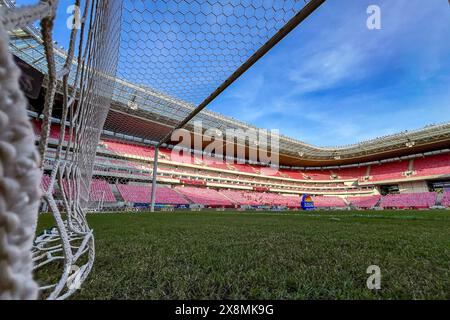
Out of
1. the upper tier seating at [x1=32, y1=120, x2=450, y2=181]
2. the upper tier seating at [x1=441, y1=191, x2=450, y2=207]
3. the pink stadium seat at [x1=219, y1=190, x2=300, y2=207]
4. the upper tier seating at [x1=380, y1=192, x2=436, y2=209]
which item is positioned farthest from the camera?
the pink stadium seat at [x1=219, y1=190, x2=300, y2=207]

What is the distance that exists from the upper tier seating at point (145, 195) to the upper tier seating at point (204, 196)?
1.30 metres

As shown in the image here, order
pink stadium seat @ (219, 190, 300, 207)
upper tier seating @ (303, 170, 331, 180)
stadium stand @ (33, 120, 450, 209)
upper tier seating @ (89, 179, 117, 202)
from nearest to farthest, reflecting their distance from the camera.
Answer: upper tier seating @ (89, 179, 117, 202) → stadium stand @ (33, 120, 450, 209) → pink stadium seat @ (219, 190, 300, 207) → upper tier seating @ (303, 170, 331, 180)

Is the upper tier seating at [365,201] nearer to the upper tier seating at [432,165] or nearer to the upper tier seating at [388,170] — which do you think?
the upper tier seating at [388,170]

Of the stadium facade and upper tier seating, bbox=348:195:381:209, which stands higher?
the stadium facade

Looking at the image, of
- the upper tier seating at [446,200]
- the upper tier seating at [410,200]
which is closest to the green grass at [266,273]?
the upper tier seating at [446,200]

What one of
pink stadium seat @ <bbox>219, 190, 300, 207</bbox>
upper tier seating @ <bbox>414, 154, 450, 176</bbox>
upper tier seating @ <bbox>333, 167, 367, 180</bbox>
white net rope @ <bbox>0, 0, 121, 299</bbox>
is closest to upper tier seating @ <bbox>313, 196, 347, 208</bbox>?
pink stadium seat @ <bbox>219, 190, 300, 207</bbox>

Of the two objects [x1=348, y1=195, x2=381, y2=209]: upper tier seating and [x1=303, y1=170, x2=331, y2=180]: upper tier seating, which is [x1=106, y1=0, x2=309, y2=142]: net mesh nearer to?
[x1=348, y1=195, x2=381, y2=209]: upper tier seating

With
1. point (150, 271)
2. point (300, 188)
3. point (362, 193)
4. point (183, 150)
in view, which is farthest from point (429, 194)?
point (150, 271)

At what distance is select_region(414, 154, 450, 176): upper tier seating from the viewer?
74.4ft

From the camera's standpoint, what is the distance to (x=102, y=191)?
16062mm

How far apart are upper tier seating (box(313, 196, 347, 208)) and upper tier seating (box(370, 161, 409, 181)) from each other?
4783 millimetres

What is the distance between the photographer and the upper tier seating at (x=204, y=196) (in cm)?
2100

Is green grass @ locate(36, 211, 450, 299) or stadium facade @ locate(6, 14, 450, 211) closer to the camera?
green grass @ locate(36, 211, 450, 299)

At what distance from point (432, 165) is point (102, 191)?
32120 millimetres
